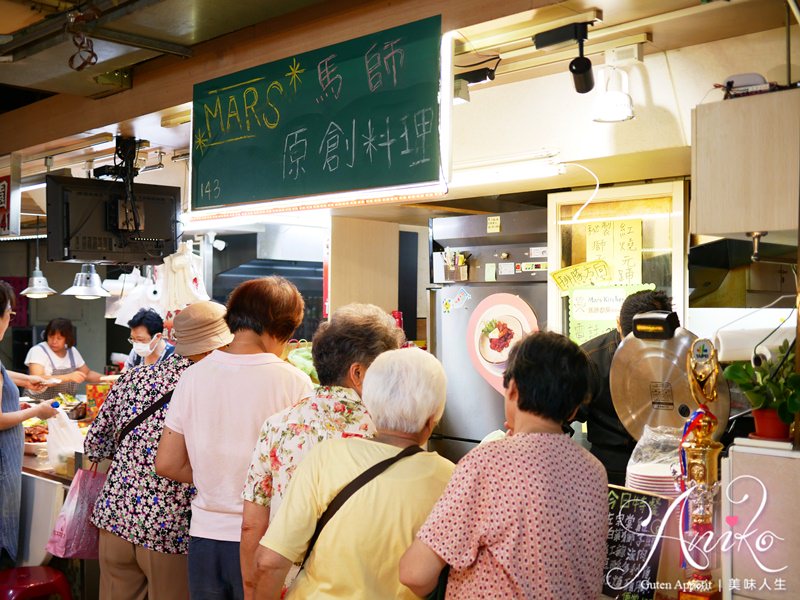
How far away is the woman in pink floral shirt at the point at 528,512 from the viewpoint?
1.86 meters

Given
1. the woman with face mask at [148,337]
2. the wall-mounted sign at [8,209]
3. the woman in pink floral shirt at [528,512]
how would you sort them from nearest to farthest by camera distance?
1. the woman in pink floral shirt at [528,512]
2. the wall-mounted sign at [8,209]
3. the woman with face mask at [148,337]

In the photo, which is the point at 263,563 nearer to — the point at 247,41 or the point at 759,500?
the point at 759,500

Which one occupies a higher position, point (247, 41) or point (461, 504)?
point (247, 41)

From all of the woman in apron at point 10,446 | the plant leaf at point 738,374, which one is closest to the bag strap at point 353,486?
the plant leaf at point 738,374

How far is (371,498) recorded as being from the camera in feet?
A: 6.78

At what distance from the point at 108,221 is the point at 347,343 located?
9.64 feet

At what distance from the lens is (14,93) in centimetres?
602

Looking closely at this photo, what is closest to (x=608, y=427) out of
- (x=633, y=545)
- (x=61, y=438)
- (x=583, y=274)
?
(x=583, y=274)

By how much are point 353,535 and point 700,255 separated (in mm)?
2455

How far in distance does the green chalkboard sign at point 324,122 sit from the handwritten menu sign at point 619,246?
2224 mm

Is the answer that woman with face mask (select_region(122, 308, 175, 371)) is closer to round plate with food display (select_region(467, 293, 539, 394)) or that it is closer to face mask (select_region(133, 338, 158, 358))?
face mask (select_region(133, 338, 158, 358))

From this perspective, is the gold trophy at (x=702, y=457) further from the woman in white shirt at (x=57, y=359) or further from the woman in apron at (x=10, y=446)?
the woman in white shirt at (x=57, y=359)

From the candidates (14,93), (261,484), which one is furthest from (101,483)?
(14,93)

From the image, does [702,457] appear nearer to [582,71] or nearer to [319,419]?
[319,419]
